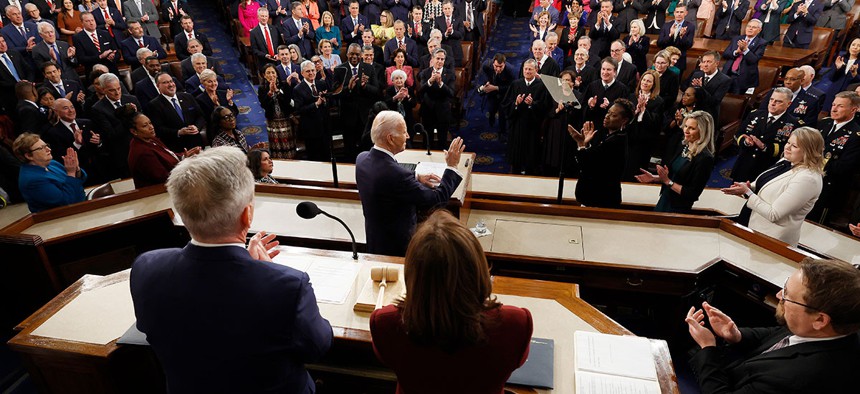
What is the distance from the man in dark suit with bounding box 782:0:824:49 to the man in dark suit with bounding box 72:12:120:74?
10363 millimetres

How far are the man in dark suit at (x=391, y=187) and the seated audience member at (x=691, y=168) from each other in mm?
1502

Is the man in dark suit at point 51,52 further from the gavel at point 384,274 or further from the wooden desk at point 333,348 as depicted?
the gavel at point 384,274

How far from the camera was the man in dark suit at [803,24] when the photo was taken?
855 centimetres

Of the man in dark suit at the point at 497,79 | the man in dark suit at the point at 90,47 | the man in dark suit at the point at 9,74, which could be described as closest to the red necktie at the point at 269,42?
the man in dark suit at the point at 90,47

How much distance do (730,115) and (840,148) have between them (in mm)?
1845

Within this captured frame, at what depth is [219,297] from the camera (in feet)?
4.69

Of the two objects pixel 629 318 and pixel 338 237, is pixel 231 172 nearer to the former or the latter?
pixel 338 237

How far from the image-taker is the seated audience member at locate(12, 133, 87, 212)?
11.1ft

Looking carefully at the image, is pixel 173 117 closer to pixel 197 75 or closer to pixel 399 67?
pixel 197 75

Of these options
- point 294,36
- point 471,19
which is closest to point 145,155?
point 294,36

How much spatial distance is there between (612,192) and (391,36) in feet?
16.8

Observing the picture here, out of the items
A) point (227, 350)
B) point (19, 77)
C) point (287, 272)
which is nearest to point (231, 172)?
point (287, 272)

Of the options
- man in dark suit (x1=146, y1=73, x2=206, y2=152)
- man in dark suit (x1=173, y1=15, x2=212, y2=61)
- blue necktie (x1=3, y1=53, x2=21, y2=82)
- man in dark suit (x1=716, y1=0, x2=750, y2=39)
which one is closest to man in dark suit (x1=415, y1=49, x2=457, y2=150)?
man in dark suit (x1=146, y1=73, x2=206, y2=152)

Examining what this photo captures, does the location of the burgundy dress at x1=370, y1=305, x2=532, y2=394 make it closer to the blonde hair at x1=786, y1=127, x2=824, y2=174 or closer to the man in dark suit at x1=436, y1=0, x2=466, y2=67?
the blonde hair at x1=786, y1=127, x2=824, y2=174
